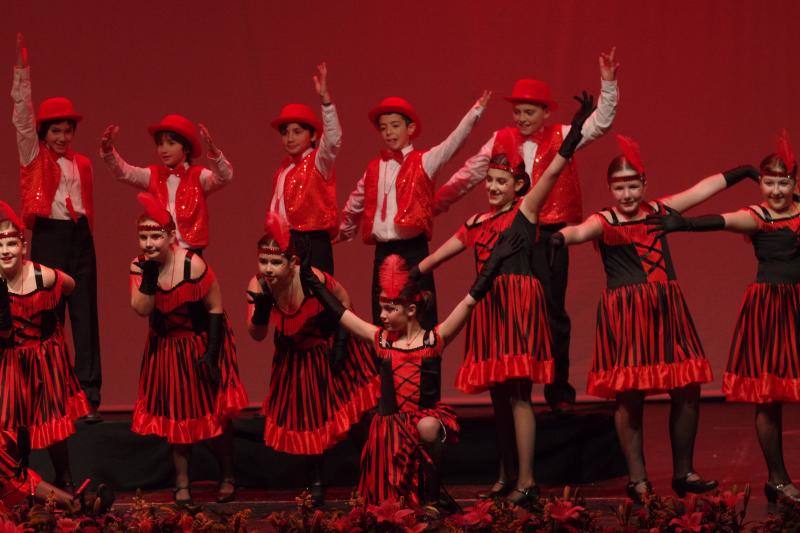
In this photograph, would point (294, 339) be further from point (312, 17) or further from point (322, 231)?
point (312, 17)

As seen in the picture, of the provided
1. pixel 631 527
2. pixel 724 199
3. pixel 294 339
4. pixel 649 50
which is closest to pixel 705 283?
pixel 724 199

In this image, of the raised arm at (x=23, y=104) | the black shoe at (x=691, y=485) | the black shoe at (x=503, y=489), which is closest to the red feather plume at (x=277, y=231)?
the black shoe at (x=503, y=489)

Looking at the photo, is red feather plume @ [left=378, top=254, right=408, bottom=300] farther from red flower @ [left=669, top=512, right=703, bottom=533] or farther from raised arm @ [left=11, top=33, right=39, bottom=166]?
raised arm @ [left=11, top=33, right=39, bottom=166]

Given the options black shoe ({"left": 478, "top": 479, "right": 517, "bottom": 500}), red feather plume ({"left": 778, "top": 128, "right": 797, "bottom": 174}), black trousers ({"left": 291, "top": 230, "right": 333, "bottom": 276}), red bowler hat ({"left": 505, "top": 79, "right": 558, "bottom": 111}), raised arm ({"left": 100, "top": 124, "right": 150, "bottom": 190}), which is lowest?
black shoe ({"left": 478, "top": 479, "right": 517, "bottom": 500})

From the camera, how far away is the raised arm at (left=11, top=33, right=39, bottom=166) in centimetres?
641

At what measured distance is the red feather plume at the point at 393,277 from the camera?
198 inches

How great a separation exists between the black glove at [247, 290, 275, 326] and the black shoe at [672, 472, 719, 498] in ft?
6.01

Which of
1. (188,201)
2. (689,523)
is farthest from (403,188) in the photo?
(689,523)

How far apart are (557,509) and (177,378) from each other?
6.72 ft

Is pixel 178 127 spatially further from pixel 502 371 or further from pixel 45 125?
pixel 502 371

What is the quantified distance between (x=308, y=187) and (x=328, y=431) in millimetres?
1394

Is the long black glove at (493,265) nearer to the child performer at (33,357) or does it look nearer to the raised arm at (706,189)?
the raised arm at (706,189)

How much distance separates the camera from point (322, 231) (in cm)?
651

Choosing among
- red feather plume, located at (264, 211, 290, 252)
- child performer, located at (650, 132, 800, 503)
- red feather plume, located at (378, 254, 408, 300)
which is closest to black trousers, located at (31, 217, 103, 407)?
red feather plume, located at (264, 211, 290, 252)
